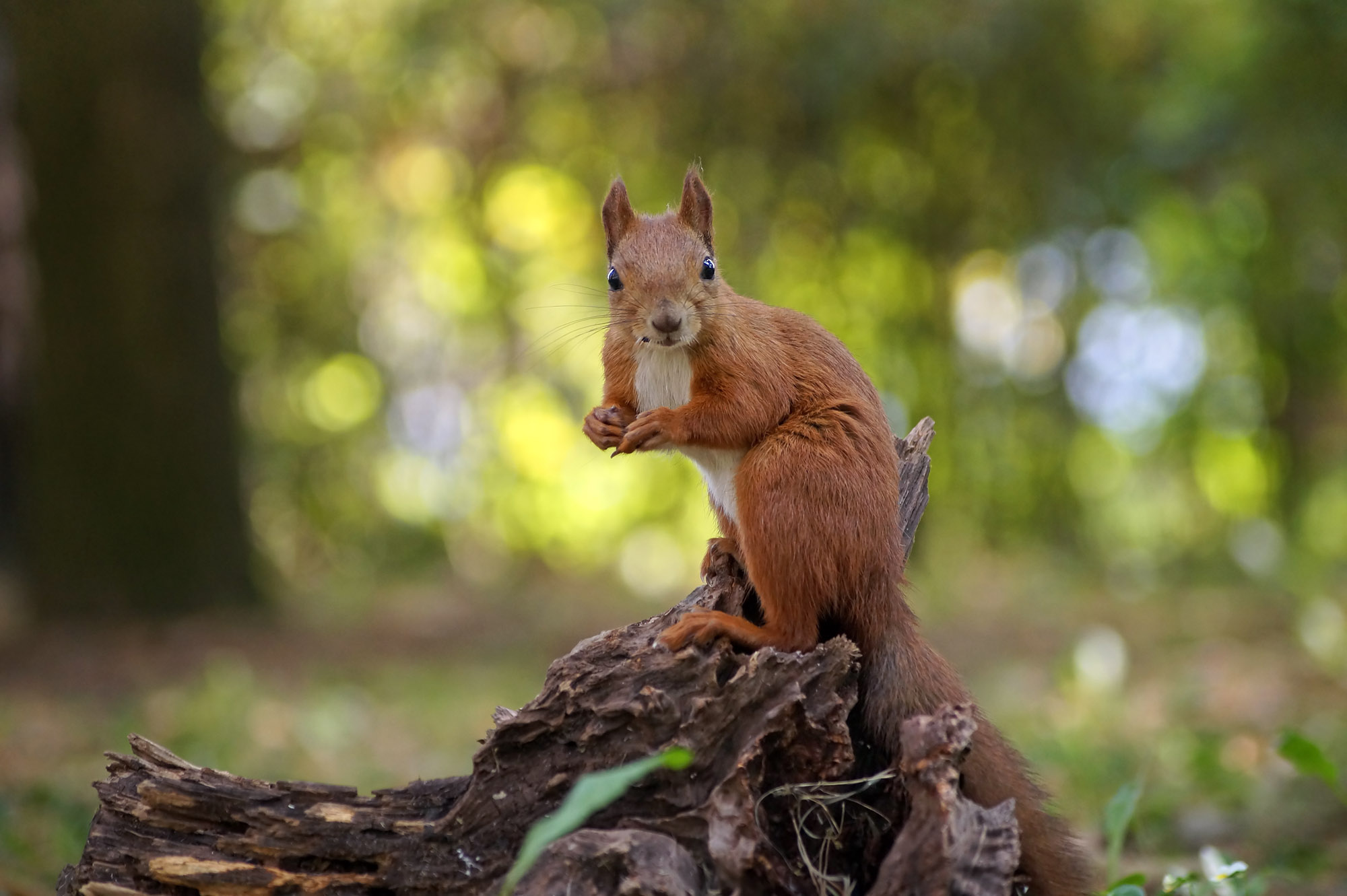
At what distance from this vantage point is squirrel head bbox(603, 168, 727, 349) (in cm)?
229

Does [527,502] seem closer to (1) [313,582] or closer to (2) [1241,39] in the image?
(1) [313,582]

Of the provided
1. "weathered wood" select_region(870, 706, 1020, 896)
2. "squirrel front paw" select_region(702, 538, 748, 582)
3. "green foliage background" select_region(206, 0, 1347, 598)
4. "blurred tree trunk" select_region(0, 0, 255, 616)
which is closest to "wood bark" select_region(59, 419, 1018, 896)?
"weathered wood" select_region(870, 706, 1020, 896)

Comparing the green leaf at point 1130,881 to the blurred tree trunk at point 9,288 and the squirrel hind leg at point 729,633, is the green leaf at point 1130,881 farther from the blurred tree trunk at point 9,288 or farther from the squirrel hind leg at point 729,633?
the blurred tree trunk at point 9,288

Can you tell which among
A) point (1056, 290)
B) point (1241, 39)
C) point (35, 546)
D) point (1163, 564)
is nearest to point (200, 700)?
point (35, 546)

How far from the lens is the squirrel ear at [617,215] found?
2.49 m

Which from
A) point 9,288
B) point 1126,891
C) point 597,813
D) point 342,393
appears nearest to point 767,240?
point 342,393

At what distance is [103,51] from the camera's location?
671cm

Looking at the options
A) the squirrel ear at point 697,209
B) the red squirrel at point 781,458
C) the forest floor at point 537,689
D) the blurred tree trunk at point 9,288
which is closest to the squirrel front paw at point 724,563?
the red squirrel at point 781,458

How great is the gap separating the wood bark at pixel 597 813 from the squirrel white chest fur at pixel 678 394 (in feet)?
1.25

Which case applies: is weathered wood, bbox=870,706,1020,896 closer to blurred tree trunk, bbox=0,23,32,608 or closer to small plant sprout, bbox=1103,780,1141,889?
small plant sprout, bbox=1103,780,1141,889

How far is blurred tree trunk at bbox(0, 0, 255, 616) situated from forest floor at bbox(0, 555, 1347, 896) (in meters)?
0.39

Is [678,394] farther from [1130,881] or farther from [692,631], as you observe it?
A: [1130,881]

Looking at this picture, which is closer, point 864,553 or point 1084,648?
point 864,553

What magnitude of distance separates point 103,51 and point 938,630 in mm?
5374
